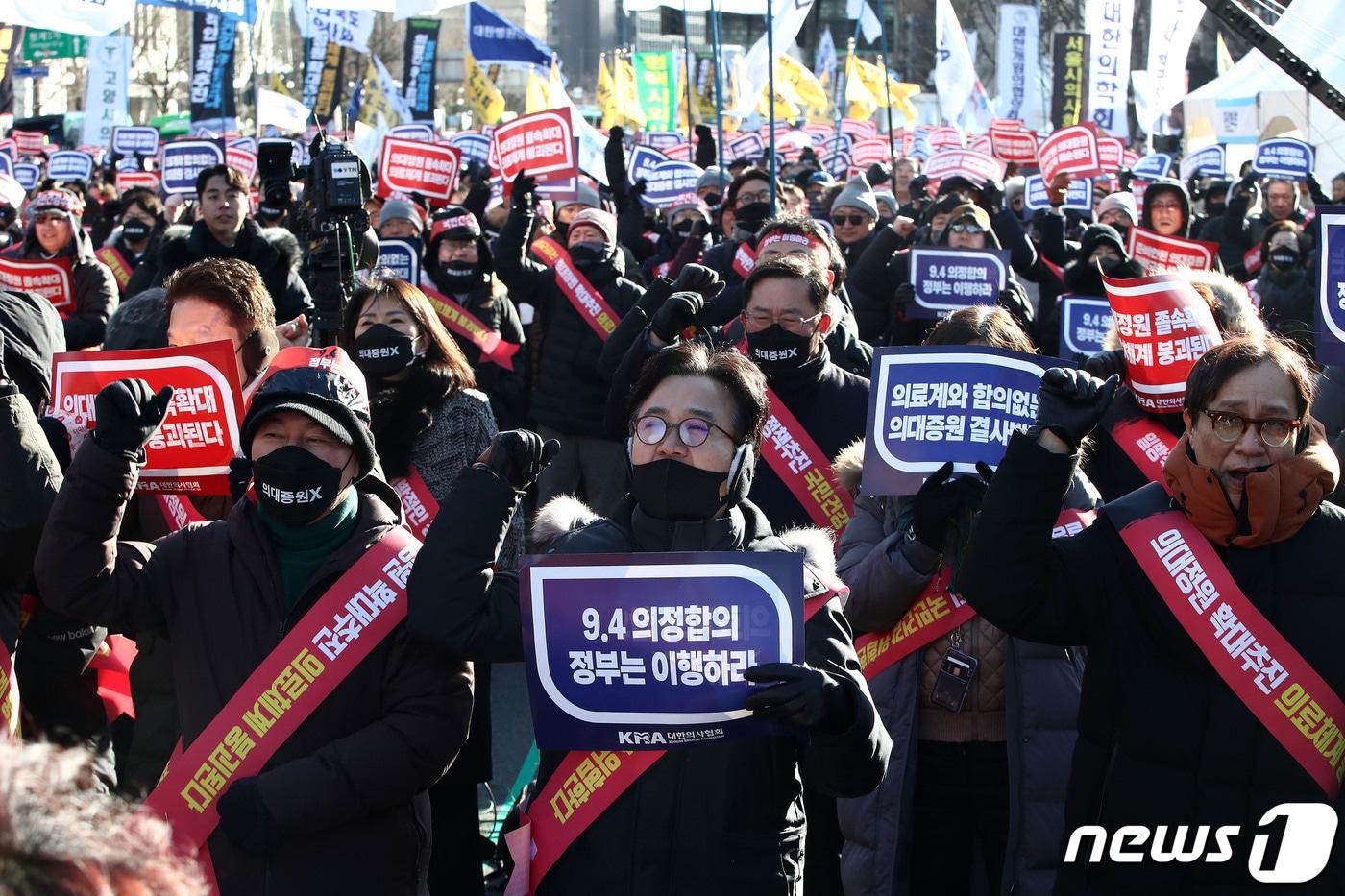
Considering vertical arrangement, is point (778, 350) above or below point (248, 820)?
above

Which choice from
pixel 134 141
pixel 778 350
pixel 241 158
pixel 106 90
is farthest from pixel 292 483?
pixel 106 90

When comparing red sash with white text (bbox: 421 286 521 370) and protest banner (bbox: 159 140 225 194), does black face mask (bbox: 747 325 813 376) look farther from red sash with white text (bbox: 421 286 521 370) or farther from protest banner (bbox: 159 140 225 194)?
protest banner (bbox: 159 140 225 194)

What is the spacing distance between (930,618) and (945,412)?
1.62 feet

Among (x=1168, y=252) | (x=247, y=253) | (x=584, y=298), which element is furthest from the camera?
(x=584, y=298)

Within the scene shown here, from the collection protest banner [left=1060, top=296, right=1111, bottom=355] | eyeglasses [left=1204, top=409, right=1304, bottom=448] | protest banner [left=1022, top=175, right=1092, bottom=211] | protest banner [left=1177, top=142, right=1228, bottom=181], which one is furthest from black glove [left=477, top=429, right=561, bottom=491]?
protest banner [left=1177, top=142, right=1228, bottom=181]

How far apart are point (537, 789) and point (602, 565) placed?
68 cm

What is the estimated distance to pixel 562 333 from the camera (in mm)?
8352

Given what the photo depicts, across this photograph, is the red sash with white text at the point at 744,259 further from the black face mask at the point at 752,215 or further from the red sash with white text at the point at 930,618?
the red sash with white text at the point at 930,618

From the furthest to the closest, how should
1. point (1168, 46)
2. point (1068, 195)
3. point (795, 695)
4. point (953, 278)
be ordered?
point (1168, 46) < point (1068, 195) < point (953, 278) < point (795, 695)

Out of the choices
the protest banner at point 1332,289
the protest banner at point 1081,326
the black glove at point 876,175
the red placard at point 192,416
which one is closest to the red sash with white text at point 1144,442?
the protest banner at point 1332,289

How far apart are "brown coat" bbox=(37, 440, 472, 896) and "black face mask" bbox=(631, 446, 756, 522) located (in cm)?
52

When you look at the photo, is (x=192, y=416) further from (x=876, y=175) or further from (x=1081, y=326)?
(x=876, y=175)

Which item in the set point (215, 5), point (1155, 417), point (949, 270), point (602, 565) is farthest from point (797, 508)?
point (215, 5)

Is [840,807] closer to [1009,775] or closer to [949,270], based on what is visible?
[1009,775]
